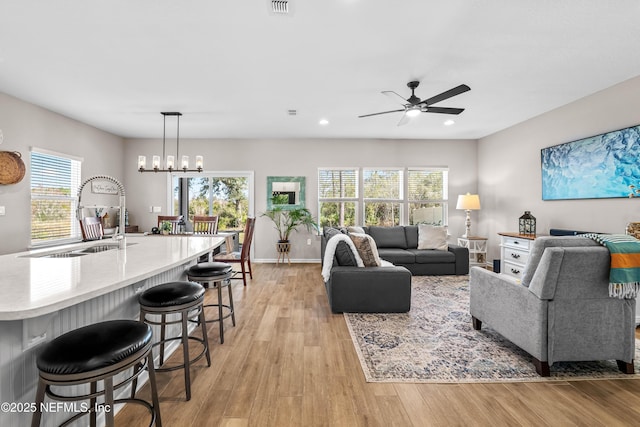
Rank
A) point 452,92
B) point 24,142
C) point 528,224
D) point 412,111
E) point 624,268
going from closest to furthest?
point 624,268 < point 452,92 < point 412,111 < point 24,142 < point 528,224

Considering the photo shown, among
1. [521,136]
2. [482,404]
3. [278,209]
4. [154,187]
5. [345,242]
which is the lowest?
[482,404]

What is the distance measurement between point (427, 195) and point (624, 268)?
15.1 feet

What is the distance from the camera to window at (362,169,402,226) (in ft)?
21.0

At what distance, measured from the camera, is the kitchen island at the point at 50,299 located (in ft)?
3.49

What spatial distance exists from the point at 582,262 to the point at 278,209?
196 inches

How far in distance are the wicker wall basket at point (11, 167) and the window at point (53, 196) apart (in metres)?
0.33

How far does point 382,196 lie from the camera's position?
6.41 m

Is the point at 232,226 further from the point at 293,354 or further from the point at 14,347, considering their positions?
the point at 14,347

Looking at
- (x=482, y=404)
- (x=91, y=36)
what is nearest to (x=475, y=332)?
(x=482, y=404)

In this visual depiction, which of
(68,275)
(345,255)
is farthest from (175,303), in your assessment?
(345,255)

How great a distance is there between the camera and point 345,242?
3438 millimetres

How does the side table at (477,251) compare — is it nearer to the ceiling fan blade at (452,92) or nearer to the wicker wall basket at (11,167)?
the ceiling fan blade at (452,92)

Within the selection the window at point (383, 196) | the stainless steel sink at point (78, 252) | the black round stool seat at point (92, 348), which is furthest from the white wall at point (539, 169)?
the stainless steel sink at point (78, 252)

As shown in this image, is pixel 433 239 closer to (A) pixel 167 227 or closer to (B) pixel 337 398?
(B) pixel 337 398
